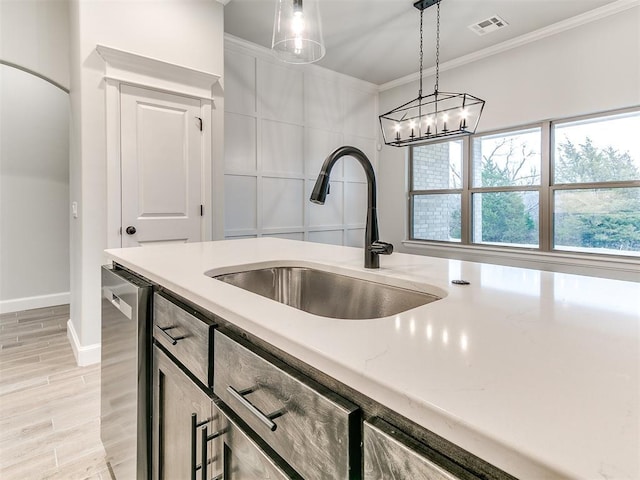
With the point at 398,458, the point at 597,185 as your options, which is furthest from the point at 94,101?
the point at 597,185

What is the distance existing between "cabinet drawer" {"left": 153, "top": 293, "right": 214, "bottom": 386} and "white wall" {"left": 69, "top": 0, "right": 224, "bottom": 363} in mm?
1984

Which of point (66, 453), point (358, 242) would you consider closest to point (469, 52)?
point (358, 242)

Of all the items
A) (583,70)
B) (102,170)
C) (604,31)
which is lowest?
(102,170)

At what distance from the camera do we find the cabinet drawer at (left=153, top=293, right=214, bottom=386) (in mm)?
883

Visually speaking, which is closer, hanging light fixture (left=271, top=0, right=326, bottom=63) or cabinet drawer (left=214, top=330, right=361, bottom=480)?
cabinet drawer (left=214, top=330, right=361, bottom=480)

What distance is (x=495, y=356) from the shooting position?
543 mm

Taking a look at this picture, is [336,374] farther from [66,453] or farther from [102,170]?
[102,170]

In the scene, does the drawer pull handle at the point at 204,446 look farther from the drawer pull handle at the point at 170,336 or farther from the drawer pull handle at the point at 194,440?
the drawer pull handle at the point at 170,336

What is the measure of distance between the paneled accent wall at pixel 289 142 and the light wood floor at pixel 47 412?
192 cm

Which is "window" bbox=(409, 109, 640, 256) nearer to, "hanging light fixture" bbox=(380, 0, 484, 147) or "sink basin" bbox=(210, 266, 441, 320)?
"hanging light fixture" bbox=(380, 0, 484, 147)

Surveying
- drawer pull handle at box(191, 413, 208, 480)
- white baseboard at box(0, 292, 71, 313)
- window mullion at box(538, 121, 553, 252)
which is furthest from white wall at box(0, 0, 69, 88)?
window mullion at box(538, 121, 553, 252)

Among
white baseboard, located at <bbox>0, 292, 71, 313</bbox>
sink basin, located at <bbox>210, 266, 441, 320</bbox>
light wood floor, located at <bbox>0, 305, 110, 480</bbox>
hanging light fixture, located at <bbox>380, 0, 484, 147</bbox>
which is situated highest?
hanging light fixture, located at <bbox>380, 0, 484, 147</bbox>

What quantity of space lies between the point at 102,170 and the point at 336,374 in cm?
288

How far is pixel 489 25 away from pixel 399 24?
3.01ft
